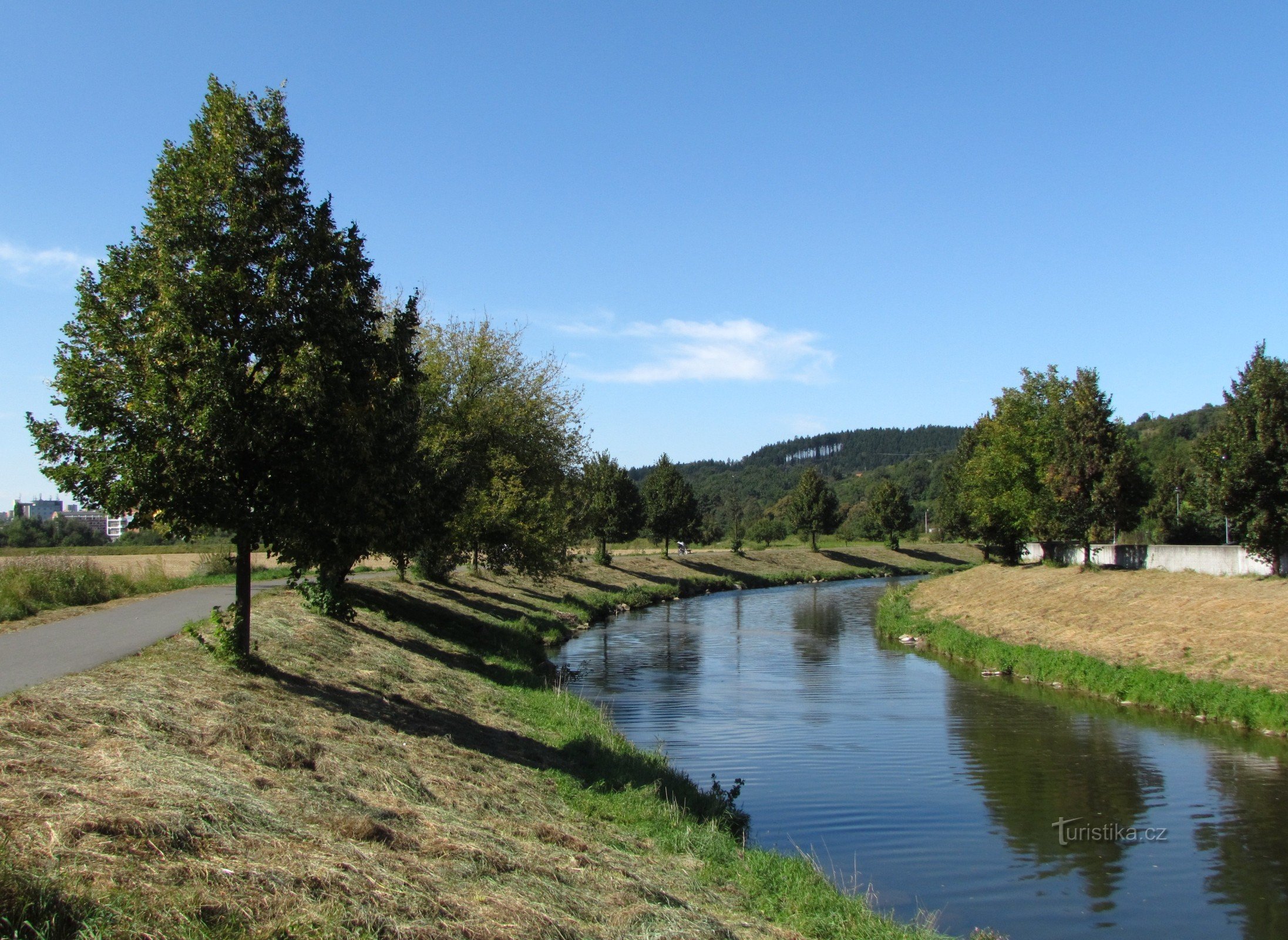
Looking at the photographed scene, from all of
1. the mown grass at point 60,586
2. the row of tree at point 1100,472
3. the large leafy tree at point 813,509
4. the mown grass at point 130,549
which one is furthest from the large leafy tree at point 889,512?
the mown grass at point 60,586

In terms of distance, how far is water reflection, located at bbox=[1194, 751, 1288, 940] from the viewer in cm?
1128

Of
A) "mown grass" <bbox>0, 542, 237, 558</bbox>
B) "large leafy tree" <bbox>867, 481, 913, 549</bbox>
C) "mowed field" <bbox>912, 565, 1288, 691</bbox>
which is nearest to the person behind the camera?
"mowed field" <bbox>912, 565, 1288, 691</bbox>

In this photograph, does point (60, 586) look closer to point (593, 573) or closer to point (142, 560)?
point (142, 560)

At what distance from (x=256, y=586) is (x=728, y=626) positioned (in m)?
22.0

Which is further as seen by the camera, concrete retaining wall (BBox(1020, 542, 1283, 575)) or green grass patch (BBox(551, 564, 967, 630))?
green grass patch (BBox(551, 564, 967, 630))

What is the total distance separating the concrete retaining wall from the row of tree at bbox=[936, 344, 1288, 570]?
721 mm

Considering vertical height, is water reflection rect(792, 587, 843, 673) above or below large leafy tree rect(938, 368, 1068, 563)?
below

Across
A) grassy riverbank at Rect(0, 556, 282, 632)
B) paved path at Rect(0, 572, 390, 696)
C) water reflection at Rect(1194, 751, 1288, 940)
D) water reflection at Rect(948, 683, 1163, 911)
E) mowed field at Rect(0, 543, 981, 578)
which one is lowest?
water reflection at Rect(948, 683, 1163, 911)

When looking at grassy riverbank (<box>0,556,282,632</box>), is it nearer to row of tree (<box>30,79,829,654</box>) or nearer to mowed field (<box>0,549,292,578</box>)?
mowed field (<box>0,549,292,578</box>)

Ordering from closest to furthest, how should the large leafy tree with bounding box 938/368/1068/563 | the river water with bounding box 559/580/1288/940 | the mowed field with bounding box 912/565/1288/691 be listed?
1. the river water with bounding box 559/580/1288/940
2. the mowed field with bounding box 912/565/1288/691
3. the large leafy tree with bounding box 938/368/1068/563

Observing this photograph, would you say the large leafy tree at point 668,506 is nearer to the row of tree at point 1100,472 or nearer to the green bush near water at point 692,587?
the green bush near water at point 692,587

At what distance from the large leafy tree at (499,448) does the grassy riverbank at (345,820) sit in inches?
483

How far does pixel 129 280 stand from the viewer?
12.8m

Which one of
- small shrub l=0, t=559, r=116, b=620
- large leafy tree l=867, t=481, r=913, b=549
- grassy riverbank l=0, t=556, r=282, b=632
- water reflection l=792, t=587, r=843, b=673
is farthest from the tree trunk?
large leafy tree l=867, t=481, r=913, b=549
